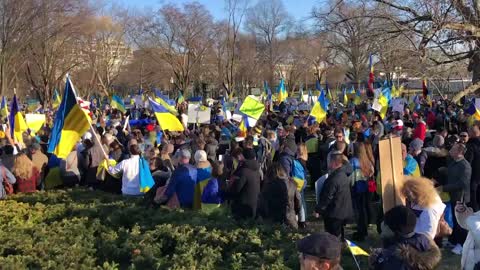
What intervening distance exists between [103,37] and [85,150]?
156 feet

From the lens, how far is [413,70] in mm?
14203

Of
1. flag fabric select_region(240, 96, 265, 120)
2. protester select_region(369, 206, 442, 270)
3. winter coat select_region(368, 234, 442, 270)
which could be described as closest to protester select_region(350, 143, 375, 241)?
protester select_region(369, 206, 442, 270)

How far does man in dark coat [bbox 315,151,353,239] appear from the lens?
7.06 metres

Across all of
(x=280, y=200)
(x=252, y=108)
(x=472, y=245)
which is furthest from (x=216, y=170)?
(x=252, y=108)

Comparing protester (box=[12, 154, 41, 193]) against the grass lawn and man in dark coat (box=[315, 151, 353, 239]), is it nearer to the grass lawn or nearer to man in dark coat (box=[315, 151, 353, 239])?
the grass lawn

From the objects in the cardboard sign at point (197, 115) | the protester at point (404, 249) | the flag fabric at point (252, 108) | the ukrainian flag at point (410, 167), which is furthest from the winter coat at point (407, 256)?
the cardboard sign at point (197, 115)

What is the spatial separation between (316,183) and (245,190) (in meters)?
1.01

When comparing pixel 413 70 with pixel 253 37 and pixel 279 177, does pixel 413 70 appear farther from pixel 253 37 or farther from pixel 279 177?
pixel 253 37

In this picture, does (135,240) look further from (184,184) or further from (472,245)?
(472,245)

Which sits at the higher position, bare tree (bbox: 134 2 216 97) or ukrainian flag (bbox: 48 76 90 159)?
bare tree (bbox: 134 2 216 97)

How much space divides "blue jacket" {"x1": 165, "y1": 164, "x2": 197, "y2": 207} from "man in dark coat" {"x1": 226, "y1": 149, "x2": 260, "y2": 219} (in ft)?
2.07

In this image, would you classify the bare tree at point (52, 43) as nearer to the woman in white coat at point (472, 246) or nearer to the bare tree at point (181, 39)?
the bare tree at point (181, 39)

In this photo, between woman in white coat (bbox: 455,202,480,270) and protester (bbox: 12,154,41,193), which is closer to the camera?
woman in white coat (bbox: 455,202,480,270)

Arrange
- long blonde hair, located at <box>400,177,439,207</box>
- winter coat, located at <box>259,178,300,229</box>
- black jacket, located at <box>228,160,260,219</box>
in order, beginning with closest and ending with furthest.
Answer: long blonde hair, located at <box>400,177,439,207</box>
winter coat, located at <box>259,178,300,229</box>
black jacket, located at <box>228,160,260,219</box>
